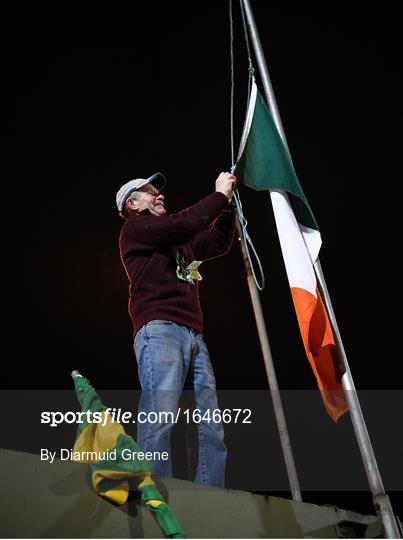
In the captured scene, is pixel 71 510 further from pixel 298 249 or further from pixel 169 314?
pixel 298 249

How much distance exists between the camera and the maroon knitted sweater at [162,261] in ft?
10.3

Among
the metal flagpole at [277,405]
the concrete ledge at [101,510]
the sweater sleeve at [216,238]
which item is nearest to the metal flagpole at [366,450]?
the concrete ledge at [101,510]

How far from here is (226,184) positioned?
132 inches

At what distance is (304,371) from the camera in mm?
8977

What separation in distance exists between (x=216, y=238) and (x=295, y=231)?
642mm

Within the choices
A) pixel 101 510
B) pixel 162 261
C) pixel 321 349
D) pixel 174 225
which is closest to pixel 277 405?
pixel 321 349

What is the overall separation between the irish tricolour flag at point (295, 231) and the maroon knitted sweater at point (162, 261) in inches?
11.1

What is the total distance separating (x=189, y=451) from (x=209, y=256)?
1109mm

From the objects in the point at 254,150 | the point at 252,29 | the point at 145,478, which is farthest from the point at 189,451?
the point at 252,29

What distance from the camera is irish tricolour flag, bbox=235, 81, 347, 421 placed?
9.56 feet

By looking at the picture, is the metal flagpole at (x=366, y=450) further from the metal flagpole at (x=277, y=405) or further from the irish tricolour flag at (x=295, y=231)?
the metal flagpole at (x=277, y=405)

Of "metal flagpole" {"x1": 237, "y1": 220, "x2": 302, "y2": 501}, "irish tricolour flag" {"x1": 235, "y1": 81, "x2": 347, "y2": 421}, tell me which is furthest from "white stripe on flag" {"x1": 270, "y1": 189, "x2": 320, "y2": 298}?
"metal flagpole" {"x1": 237, "y1": 220, "x2": 302, "y2": 501}

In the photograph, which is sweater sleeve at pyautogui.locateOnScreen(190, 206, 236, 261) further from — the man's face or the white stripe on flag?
the white stripe on flag

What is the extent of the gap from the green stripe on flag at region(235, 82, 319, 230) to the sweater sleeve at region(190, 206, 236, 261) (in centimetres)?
33
